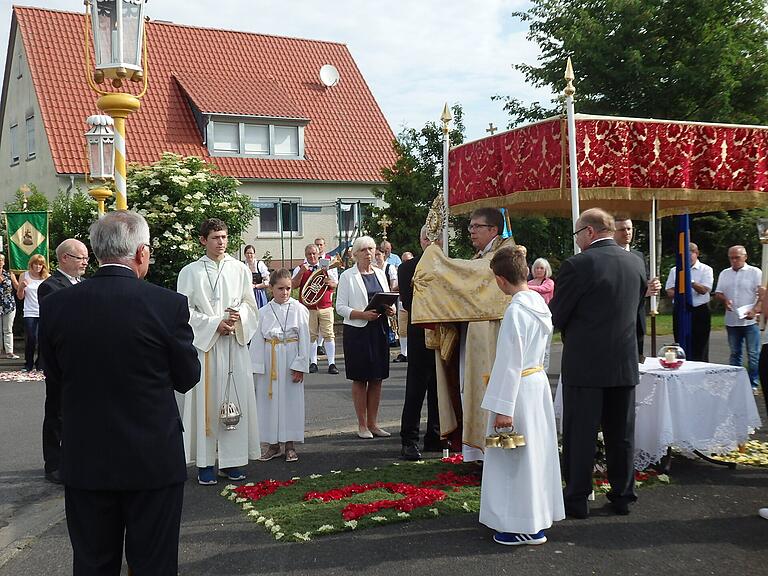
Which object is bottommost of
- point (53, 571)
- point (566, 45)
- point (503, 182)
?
point (53, 571)

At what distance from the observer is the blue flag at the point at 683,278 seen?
8414 millimetres

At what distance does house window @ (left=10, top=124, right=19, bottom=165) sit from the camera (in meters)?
32.1

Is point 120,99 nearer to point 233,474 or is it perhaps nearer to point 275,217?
point 233,474

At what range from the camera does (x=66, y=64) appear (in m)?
28.9

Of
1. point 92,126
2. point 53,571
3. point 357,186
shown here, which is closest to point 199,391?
point 53,571

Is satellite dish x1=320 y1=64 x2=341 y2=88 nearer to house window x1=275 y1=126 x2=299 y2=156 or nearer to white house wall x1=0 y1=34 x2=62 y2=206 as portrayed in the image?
house window x1=275 y1=126 x2=299 y2=156

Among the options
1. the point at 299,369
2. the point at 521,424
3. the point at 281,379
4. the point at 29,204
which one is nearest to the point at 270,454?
the point at 281,379

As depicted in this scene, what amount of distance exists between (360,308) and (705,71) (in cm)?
2065

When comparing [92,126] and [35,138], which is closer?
[92,126]

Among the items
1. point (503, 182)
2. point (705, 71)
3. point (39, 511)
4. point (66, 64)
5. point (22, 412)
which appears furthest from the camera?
point (66, 64)

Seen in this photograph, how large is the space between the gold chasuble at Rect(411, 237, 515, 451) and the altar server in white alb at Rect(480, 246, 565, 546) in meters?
1.05

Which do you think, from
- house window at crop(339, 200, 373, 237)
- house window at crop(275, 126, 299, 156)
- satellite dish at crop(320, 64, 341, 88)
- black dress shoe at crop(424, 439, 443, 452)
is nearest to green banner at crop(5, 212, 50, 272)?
black dress shoe at crop(424, 439, 443, 452)

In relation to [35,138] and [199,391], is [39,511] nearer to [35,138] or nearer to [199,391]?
[199,391]

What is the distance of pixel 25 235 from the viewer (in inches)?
684
